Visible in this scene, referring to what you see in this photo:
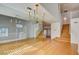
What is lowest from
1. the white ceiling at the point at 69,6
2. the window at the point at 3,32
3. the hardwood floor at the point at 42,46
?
the hardwood floor at the point at 42,46

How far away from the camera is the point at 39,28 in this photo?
6.41 feet

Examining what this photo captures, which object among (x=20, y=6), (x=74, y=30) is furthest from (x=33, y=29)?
(x=74, y=30)

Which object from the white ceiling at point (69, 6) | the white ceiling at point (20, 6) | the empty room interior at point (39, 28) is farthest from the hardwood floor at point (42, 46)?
the white ceiling at point (20, 6)

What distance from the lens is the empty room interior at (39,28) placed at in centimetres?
171

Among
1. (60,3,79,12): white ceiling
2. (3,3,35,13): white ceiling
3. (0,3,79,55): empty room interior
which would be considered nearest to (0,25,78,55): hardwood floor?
(0,3,79,55): empty room interior

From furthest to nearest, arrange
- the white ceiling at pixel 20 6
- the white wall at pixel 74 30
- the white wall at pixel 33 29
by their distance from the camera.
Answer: the white wall at pixel 33 29 → the white wall at pixel 74 30 → the white ceiling at pixel 20 6

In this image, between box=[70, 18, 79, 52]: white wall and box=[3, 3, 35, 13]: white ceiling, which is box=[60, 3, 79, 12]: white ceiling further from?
box=[3, 3, 35, 13]: white ceiling

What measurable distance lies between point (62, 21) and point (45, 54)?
0.72 meters

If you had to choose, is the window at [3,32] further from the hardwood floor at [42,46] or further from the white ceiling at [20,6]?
the white ceiling at [20,6]

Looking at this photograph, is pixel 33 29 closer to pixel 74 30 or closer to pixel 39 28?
pixel 39 28

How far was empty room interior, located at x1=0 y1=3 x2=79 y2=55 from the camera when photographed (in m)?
1.71

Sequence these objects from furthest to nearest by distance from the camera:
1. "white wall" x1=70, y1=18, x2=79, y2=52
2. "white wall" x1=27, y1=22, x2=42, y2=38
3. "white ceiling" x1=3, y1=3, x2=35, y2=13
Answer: "white wall" x1=27, y1=22, x2=42, y2=38
"white wall" x1=70, y1=18, x2=79, y2=52
"white ceiling" x1=3, y1=3, x2=35, y2=13
